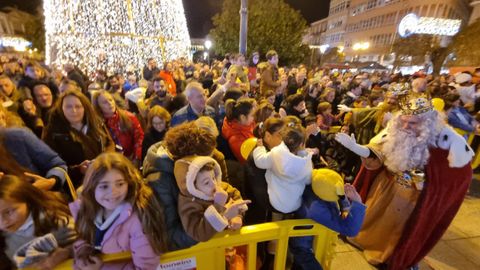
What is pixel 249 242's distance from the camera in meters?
1.95

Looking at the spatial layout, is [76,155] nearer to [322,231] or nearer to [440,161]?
[322,231]

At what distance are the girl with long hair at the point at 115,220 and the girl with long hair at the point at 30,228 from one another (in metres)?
0.17

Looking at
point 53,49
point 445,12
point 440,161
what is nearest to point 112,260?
point 440,161

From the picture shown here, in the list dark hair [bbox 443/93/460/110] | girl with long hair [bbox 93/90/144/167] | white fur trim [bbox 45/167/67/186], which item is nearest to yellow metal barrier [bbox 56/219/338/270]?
white fur trim [bbox 45/167/67/186]

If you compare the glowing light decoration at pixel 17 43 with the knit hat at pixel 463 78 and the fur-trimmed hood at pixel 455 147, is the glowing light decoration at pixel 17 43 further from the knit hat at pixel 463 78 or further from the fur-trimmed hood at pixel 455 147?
the fur-trimmed hood at pixel 455 147

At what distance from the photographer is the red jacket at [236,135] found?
3091mm

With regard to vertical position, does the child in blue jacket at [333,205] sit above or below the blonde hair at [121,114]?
below

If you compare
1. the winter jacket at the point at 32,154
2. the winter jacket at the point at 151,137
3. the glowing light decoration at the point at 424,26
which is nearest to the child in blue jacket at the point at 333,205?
the winter jacket at the point at 151,137

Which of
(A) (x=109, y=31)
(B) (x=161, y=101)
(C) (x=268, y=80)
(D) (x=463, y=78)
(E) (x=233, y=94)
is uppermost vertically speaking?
(A) (x=109, y=31)

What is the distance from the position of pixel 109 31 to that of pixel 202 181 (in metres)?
11.3

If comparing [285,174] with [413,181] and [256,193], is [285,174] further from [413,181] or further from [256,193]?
[413,181]

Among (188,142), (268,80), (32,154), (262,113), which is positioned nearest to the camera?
(188,142)

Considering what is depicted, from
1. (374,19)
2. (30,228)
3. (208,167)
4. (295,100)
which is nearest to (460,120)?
(295,100)

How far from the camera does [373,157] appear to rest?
2.97 m
